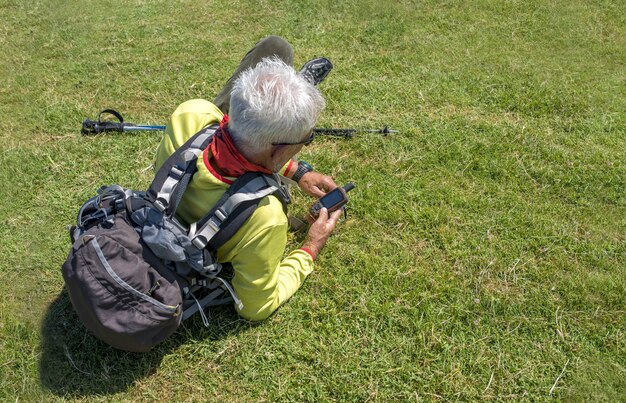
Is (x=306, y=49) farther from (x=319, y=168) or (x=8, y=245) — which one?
(x=8, y=245)

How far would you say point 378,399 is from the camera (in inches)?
141

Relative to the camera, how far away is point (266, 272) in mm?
3400

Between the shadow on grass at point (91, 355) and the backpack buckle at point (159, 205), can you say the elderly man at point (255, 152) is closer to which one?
the backpack buckle at point (159, 205)

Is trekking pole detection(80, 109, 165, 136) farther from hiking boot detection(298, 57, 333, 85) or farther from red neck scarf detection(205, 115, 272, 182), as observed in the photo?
red neck scarf detection(205, 115, 272, 182)

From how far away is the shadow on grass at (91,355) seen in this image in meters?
3.59

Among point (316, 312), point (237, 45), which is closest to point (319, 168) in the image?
point (316, 312)

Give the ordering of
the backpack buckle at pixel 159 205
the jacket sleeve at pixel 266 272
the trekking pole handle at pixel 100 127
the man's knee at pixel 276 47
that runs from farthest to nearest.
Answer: the trekking pole handle at pixel 100 127 → the man's knee at pixel 276 47 → the jacket sleeve at pixel 266 272 → the backpack buckle at pixel 159 205

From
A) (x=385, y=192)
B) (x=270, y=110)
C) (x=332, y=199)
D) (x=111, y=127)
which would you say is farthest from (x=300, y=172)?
(x=111, y=127)

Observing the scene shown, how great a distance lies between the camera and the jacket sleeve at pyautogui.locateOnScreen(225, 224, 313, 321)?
3242 mm

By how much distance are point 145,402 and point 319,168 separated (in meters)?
2.71

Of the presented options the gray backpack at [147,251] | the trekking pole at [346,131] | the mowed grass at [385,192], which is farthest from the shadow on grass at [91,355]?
the trekking pole at [346,131]

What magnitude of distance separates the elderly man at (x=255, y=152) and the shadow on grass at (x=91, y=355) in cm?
33

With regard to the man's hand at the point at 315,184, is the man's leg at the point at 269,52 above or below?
above

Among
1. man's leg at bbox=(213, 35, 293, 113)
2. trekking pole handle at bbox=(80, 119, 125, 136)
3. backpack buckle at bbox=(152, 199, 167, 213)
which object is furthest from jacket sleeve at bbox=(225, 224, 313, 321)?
trekking pole handle at bbox=(80, 119, 125, 136)
